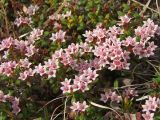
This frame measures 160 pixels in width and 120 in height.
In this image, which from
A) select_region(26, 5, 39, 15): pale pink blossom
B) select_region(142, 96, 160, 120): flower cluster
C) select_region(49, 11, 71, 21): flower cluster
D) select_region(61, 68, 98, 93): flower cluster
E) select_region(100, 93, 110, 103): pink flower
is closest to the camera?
select_region(142, 96, 160, 120): flower cluster

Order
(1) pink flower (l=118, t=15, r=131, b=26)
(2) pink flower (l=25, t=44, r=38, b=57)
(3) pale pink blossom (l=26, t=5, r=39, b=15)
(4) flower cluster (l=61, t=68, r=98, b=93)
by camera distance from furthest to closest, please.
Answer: (3) pale pink blossom (l=26, t=5, r=39, b=15), (1) pink flower (l=118, t=15, r=131, b=26), (2) pink flower (l=25, t=44, r=38, b=57), (4) flower cluster (l=61, t=68, r=98, b=93)

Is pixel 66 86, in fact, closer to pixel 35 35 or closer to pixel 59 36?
pixel 59 36

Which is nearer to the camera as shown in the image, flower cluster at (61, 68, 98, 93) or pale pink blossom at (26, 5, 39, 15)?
flower cluster at (61, 68, 98, 93)

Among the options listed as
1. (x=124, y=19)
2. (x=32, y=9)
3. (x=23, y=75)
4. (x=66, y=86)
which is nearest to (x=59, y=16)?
(x=32, y=9)

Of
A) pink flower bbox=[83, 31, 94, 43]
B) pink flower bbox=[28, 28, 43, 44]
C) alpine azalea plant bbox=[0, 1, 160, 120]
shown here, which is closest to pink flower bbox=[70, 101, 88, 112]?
alpine azalea plant bbox=[0, 1, 160, 120]

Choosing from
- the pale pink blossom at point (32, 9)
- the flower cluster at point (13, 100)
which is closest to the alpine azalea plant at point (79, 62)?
the flower cluster at point (13, 100)

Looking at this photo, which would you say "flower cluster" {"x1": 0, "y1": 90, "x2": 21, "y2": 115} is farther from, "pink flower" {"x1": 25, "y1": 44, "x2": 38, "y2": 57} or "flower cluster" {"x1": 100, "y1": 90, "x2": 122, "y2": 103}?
"flower cluster" {"x1": 100, "y1": 90, "x2": 122, "y2": 103}

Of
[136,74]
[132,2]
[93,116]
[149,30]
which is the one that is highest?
[132,2]

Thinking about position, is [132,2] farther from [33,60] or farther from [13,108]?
[13,108]

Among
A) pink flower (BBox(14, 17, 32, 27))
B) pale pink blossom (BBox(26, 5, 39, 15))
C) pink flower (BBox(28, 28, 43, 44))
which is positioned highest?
pale pink blossom (BBox(26, 5, 39, 15))

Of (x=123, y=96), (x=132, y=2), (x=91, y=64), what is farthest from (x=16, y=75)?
(x=132, y=2)

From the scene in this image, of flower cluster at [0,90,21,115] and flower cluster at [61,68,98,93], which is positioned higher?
flower cluster at [61,68,98,93]
